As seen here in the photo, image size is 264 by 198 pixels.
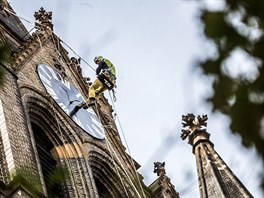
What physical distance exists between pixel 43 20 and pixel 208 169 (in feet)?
31.0

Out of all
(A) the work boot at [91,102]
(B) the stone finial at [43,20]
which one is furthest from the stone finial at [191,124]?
(B) the stone finial at [43,20]

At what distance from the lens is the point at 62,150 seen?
18.7 m

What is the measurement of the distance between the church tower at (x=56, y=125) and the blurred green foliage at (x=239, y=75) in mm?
11067

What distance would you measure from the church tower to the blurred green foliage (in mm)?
11067

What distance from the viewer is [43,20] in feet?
76.7

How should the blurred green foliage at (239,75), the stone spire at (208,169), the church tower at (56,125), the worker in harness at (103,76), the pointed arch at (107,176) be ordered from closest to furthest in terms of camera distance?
the blurred green foliage at (239,75) < the stone spire at (208,169) < the church tower at (56,125) < the pointed arch at (107,176) < the worker in harness at (103,76)

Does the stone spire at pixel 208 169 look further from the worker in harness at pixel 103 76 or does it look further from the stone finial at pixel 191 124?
the worker in harness at pixel 103 76

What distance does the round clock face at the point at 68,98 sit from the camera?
19.9m

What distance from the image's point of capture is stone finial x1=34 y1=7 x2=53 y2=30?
23281 millimetres

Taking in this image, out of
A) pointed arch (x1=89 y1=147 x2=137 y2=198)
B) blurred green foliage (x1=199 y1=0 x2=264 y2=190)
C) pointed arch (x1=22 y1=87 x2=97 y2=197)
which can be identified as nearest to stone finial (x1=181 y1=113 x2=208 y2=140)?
pointed arch (x1=22 y1=87 x2=97 y2=197)

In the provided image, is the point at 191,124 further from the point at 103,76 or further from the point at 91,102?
the point at 91,102

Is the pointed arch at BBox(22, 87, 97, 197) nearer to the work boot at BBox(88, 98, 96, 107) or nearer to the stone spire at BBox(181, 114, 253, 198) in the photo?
the work boot at BBox(88, 98, 96, 107)

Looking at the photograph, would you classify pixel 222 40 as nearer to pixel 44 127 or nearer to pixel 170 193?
pixel 44 127

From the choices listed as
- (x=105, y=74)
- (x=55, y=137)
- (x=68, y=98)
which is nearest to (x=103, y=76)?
(x=105, y=74)
